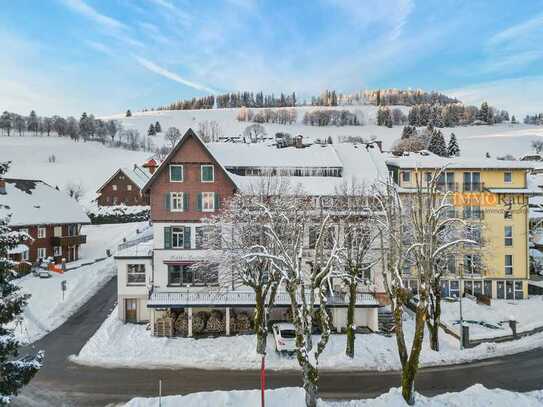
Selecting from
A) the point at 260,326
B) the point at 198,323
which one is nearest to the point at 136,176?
the point at 198,323

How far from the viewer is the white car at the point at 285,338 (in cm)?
2706

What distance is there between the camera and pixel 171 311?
1270 inches

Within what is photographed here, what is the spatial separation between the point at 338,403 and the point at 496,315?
25.3 m

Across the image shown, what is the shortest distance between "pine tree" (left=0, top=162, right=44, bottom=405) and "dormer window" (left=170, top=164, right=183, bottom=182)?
20.1 m

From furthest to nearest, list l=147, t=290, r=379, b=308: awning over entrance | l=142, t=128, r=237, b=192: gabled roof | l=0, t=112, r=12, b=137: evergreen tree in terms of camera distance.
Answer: l=0, t=112, r=12, b=137: evergreen tree < l=142, t=128, r=237, b=192: gabled roof < l=147, t=290, r=379, b=308: awning over entrance

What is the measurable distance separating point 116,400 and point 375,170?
2988 centimetres

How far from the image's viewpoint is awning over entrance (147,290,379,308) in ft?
103

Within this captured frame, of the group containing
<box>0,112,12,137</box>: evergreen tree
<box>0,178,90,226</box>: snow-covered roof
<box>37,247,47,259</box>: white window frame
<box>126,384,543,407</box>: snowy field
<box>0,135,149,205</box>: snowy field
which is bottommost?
<box>126,384,543,407</box>: snowy field

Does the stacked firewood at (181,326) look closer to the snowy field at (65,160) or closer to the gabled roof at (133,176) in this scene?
the gabled roof at (133,176)

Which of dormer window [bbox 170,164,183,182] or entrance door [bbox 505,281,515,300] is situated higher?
dormer window [bbox 170,164,183,182]

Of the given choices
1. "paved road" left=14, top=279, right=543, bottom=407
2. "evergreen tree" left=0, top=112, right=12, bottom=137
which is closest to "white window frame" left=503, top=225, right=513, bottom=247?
"paved road" left=14, top=279, right=543, bottom=407

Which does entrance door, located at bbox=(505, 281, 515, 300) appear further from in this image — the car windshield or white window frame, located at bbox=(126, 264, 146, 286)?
white window frame, located at bbox=(126, 264, 146, 286)

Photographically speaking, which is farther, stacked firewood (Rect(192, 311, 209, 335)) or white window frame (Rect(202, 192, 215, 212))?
white window frame (Rect(202, 192, 215, 212))

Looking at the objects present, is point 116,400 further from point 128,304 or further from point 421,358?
point 421,358
